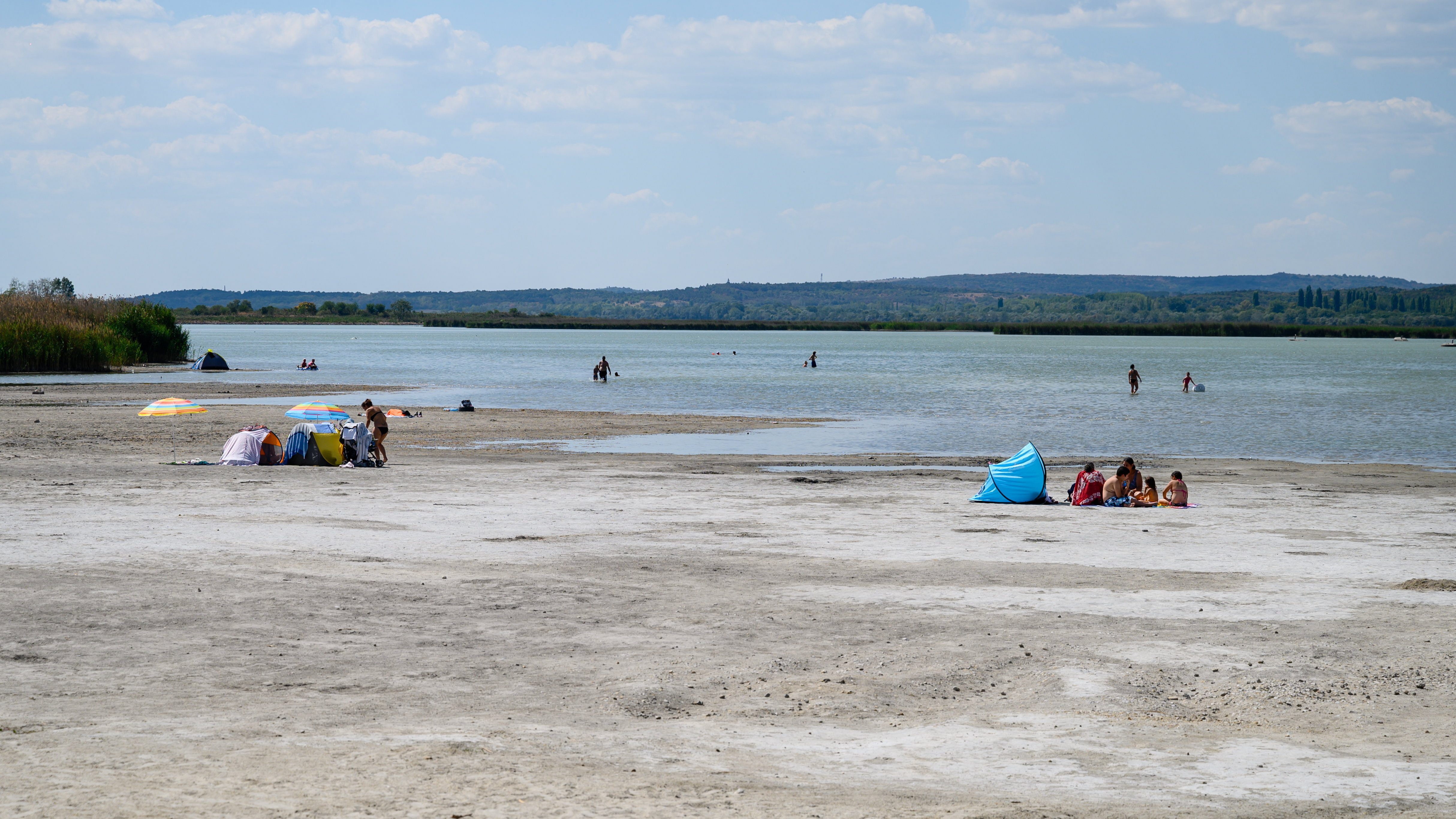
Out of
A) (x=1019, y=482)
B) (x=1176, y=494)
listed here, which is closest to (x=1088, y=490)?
(x=1019, y=482)

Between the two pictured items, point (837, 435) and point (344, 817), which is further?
point (837, 435)

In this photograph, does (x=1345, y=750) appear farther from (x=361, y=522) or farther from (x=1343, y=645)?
(x=361, y=522)

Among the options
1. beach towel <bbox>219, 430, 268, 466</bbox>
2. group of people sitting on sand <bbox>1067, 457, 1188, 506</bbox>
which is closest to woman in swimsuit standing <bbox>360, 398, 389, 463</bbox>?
beach towel <bbox>219, 430, 268, 466</bbox>

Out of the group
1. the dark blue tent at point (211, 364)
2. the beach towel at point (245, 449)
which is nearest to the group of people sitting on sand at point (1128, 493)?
the beach towel at point (245, 449)

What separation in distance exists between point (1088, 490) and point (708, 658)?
45.4 ft

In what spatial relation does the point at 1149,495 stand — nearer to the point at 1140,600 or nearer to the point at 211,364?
the point at 1140,600

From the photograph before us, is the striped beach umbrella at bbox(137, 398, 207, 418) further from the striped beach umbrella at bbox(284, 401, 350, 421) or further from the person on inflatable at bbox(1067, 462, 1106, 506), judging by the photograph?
the person on inflatable at bbox(1067, 462, 1106, 506)

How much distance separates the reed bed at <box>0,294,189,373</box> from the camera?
6325cm

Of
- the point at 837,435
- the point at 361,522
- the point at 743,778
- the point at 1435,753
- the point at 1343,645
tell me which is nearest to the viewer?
the point at 743,778

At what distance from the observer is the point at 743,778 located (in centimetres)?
811

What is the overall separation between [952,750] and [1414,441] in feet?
128

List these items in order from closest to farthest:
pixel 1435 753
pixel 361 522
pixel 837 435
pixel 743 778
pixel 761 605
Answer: pixel 743 778, pixel 1435 753, pixel 761 605, pixel 361 522, pixel 837 435

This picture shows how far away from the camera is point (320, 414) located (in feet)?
93.0

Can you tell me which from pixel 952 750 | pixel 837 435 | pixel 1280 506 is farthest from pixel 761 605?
pixel 837 435
